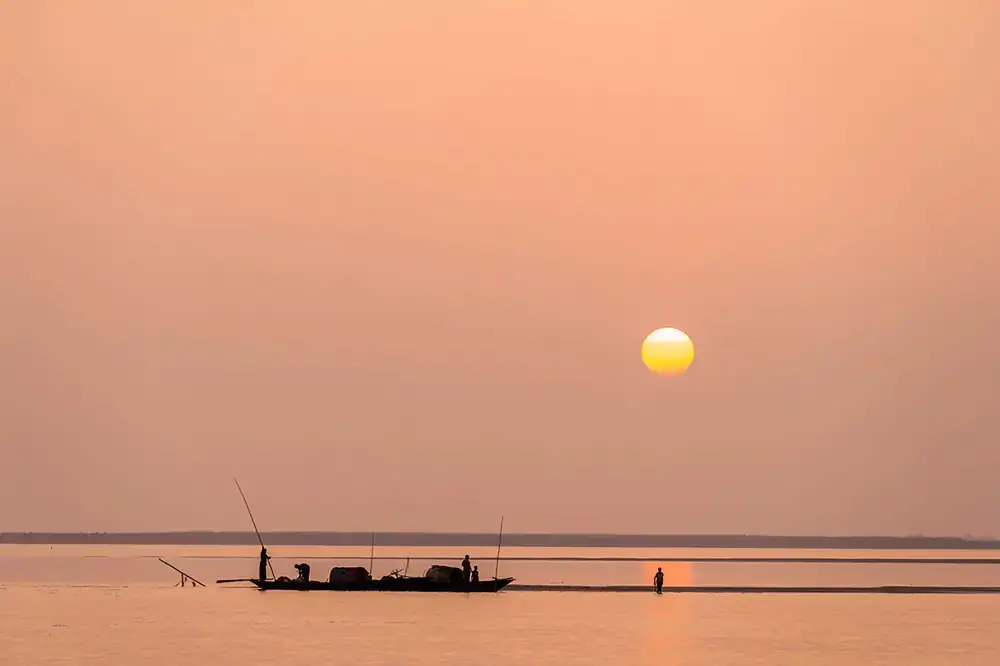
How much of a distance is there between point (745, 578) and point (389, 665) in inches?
2407

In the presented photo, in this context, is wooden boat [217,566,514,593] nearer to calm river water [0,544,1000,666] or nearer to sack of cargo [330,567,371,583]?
sack of cargo [330,567,371,583]

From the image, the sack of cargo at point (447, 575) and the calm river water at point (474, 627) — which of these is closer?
the calm river water at point (474, 627)

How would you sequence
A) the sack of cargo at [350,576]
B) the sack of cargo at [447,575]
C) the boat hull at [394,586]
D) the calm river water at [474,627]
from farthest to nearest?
the sack of cargo at [350,576], the sack of cargo at [447,575], the boat hull at [394,586], the calm river water at [474,627]

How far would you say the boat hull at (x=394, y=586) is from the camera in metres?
72.9

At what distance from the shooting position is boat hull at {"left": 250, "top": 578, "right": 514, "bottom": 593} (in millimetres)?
72875

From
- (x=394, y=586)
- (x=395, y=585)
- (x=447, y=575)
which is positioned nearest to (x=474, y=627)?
(x=447, y=575)

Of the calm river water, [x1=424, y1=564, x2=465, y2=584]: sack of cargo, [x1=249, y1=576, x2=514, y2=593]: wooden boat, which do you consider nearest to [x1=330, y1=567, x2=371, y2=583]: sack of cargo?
[x1=249, y1=576, x2=514, y2=593]: wooden boat

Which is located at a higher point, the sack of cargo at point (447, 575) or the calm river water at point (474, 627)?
the sack of cargo at point (447, 575)

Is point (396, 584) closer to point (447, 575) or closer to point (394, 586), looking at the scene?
point (394, 586)

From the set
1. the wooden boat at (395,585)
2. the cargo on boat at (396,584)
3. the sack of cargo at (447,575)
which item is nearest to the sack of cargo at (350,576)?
the cargo on boat at (396,584)

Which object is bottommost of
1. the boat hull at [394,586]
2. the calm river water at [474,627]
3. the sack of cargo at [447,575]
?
the calm river water at [474,627]

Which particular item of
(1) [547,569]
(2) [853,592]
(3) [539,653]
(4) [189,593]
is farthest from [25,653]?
(1) [547,569]

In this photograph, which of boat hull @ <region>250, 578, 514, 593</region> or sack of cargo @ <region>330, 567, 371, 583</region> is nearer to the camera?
boat hull @ <region>250, 578, 514, 593</region>

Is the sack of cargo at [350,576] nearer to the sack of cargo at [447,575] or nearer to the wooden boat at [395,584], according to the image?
the wooden boat at [395,584]
